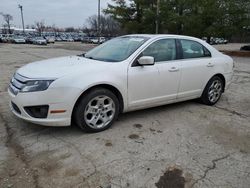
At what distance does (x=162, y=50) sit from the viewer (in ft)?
14.6

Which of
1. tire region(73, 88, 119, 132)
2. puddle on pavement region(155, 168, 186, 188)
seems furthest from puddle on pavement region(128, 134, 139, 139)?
puddle on pavement region(155, 168, 186, 188)

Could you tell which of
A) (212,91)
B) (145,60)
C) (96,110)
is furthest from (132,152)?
(212,91)

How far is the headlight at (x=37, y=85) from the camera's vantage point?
336cm

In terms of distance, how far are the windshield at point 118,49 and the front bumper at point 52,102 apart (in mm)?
1010

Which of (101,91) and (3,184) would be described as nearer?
(3,184)

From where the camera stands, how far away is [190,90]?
16.0ft

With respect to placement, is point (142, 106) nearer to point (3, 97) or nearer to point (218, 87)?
point (218, 87)

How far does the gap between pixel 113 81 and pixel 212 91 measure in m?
2.56

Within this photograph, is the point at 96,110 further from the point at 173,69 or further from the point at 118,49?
the point at 173,69

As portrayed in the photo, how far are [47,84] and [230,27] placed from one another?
19.9 metres

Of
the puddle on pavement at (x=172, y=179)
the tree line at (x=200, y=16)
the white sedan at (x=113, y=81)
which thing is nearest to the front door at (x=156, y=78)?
the white sedan at (x=113, y=81)

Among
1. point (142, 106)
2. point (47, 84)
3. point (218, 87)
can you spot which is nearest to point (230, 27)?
point (218, 87)

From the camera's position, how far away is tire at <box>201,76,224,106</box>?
5.18m

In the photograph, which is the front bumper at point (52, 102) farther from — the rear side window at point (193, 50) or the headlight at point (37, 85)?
the rear side window at point (193, 50)
